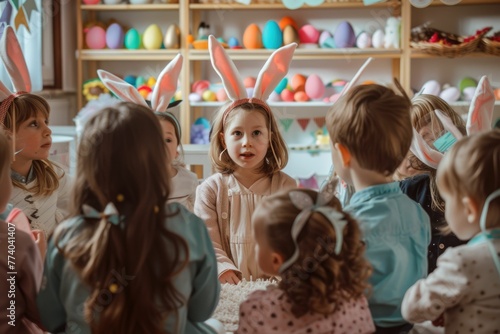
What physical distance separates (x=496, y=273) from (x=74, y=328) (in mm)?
694

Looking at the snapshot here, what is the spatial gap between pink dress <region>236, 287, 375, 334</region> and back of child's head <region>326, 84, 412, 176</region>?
291 mm

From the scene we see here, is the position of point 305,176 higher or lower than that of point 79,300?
lower

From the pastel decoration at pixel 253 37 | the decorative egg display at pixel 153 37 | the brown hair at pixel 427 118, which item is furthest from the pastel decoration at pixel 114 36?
the brown hair at pixel 427 118

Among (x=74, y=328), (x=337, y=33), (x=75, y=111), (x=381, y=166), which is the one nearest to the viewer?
(x=74, y=328)

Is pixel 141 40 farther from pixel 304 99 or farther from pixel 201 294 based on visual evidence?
pixel 201 294

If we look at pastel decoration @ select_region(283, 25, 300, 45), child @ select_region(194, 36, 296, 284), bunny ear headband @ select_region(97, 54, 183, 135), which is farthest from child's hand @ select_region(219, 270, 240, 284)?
pastel decoration @ select_region(283, 25, 300, 45)

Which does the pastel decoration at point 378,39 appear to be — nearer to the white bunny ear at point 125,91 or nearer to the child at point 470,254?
the white bunny ear at point 125,91

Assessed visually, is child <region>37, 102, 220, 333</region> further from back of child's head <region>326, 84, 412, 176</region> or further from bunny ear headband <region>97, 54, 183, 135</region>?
bunny ear headband <region>97, 54, 183, 135</region>

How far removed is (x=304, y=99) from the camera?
175 inches

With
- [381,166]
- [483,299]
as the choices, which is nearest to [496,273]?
[483,299]

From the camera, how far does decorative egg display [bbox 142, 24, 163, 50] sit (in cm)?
440

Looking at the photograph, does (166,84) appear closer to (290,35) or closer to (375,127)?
(375,127)

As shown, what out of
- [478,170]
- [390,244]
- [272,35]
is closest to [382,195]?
[390,244]

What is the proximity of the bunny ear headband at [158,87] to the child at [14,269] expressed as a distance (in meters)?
0.58
